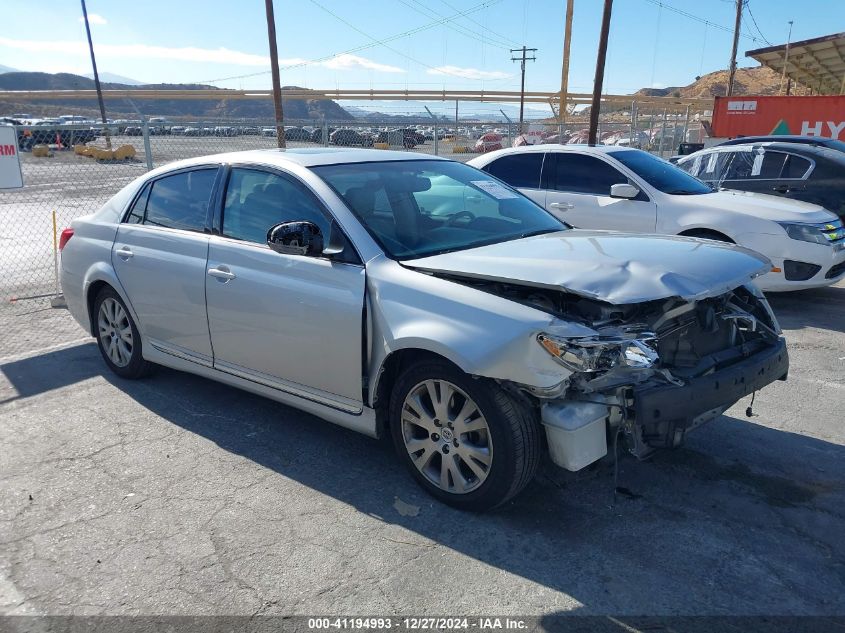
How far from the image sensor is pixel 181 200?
4.67 m

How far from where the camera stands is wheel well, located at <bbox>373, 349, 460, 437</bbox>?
3.43 metres

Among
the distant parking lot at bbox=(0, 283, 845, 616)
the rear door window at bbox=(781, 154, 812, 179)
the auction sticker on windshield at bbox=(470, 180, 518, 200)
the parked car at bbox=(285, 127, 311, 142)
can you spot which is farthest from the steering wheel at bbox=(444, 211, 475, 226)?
the parked car at bbox=(285, 127, 311, 142)

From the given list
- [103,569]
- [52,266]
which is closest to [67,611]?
[103,569]

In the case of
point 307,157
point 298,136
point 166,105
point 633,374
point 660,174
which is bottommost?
point 166,105

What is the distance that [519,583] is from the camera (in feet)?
9.32

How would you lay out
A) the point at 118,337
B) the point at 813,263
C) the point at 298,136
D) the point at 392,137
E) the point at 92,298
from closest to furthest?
the point at 118,337 < the point at 92,298 < the point at 813,263 < the point at 298,136 < the point at 392,137

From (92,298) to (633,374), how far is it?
13.8ft

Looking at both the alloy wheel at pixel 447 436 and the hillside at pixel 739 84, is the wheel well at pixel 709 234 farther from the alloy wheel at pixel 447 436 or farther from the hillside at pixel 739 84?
the hillside at pixel 739 84

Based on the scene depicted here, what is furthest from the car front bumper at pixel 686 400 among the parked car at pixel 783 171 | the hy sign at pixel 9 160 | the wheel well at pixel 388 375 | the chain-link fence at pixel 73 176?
the hy sign at pixel 9 160

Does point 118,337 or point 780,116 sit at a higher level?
point 780,116

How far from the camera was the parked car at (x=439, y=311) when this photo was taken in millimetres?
3045

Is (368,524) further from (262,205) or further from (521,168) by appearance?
(521,168)

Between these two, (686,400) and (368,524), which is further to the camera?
(368,524)

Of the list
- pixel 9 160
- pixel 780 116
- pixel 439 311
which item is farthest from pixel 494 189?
pixel 780 116
